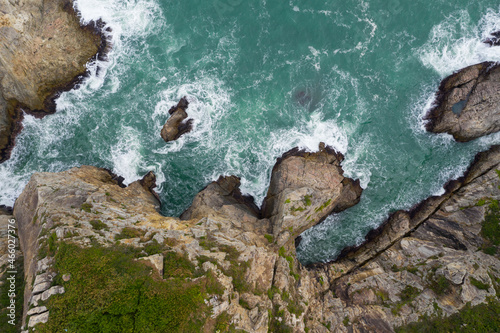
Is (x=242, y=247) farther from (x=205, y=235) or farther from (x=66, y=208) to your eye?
(x=66, y=208)

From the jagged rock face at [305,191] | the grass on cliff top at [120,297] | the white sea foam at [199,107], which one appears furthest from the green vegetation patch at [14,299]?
the jagged rock face at [305,191]

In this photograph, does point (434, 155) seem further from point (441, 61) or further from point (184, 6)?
point (184, 6)

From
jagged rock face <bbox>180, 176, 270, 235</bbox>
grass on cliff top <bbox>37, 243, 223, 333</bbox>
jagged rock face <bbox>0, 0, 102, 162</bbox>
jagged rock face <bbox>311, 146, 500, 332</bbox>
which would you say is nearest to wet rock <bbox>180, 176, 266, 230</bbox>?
jagged rock face <bbox>180, 176, 270, 235</bbox>

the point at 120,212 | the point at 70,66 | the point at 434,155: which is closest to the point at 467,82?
the point at 434,155

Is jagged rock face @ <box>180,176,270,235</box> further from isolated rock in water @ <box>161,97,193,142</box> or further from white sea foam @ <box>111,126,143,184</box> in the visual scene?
white sea foam @ <box>111,126,143,184</box>

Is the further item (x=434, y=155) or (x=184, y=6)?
(x=184, y=6)

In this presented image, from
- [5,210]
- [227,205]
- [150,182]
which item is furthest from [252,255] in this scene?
[5,210]
